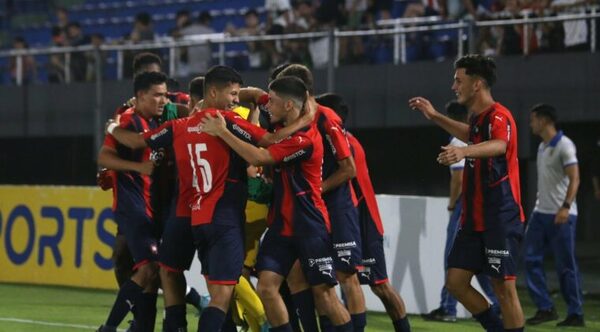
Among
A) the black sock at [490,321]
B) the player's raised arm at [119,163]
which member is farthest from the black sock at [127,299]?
the black sock at [490,321]

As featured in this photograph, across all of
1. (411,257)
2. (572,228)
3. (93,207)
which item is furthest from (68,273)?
(572,228)

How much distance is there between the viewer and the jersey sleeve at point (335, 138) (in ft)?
34.2

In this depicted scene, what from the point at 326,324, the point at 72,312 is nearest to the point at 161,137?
the point at 326,324

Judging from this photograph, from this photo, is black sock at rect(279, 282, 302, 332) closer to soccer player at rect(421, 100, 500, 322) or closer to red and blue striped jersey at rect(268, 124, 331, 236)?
red and blue striped jersey at rect(268, 124, 331, 236)

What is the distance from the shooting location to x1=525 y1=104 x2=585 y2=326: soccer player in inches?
540

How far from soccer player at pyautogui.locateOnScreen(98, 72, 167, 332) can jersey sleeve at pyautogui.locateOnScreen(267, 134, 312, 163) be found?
1.46 meters

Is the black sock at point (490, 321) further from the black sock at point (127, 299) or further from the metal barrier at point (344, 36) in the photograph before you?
the metal barrier at point (344, 36)

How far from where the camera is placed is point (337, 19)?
69.3ft

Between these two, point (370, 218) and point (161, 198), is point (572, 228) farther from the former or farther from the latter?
point (161, 198)

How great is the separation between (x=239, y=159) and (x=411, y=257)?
4955 millimetres

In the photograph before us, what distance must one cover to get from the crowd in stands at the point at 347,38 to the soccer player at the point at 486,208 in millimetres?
7227

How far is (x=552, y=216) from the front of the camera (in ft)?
45.8

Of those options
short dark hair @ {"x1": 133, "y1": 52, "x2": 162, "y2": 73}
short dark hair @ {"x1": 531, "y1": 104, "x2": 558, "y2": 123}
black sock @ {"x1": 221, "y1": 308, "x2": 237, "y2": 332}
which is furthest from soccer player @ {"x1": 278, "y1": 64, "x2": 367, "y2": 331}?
short dark hair @ {"x1": 531, "y1": 104, "x2": 558, "y2": 123}

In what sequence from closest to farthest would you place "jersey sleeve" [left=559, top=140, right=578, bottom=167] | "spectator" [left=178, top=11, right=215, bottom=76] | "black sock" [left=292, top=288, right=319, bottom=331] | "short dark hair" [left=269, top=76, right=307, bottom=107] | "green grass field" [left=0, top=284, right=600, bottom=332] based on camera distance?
"short dark hair" [left=269, top=76, right=307, bottom=107], "black sock" [left=292, top=288, right=319, bottom=331], "green grass field" [left=0, top=284, right=600, bottom=332], "jersey sleeve" [left=559, top=140, right=578, bottom=167], "spectator" [left=178, top=11, right=215, bottom=76]
